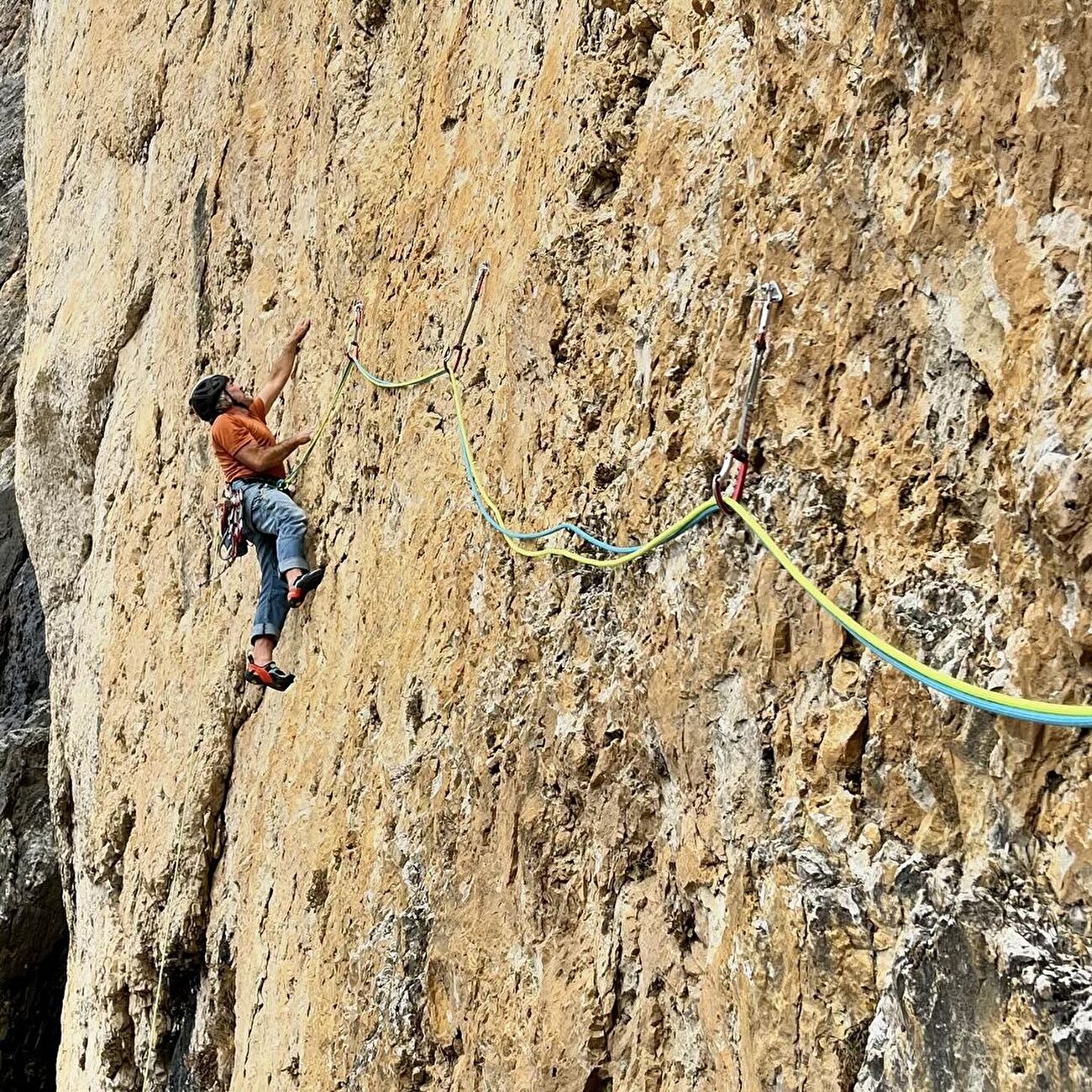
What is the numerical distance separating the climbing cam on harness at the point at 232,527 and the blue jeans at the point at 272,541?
0.28 ft

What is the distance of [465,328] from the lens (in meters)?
4.79

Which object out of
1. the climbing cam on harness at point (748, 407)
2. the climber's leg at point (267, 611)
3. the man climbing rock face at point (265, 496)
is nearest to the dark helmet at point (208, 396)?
the man climbing rock face at point (265, 496)

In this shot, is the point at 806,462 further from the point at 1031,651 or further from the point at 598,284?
the point at 598,284

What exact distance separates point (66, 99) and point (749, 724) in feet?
35.0

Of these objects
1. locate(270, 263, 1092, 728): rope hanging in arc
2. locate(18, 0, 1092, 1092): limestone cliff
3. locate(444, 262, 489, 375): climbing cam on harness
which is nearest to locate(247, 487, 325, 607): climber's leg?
locate(18, 0, 1092, 1092): limestone cliff

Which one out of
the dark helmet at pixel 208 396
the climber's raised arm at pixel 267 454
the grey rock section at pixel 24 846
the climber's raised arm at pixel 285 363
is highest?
the climber's raised arm at pixel 285 363

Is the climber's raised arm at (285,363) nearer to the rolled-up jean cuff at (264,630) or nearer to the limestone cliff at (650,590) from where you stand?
the limestone cliff at (650,590)

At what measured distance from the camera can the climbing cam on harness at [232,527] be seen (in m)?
6.28

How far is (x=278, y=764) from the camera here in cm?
580

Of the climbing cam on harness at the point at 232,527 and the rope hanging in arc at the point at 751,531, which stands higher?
the climbing cam on harness at the point at 232,527

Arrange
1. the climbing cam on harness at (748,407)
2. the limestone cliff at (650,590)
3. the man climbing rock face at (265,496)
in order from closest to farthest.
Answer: the limestone cliff at (650,590)
the climbing cam on harness at (748,407)
the man climbing rock face at (265,496)

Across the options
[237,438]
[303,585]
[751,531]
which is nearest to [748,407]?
[751,531]

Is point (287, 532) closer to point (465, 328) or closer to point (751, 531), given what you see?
point (465, 328)

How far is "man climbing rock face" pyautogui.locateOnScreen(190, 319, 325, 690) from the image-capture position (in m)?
5.80
